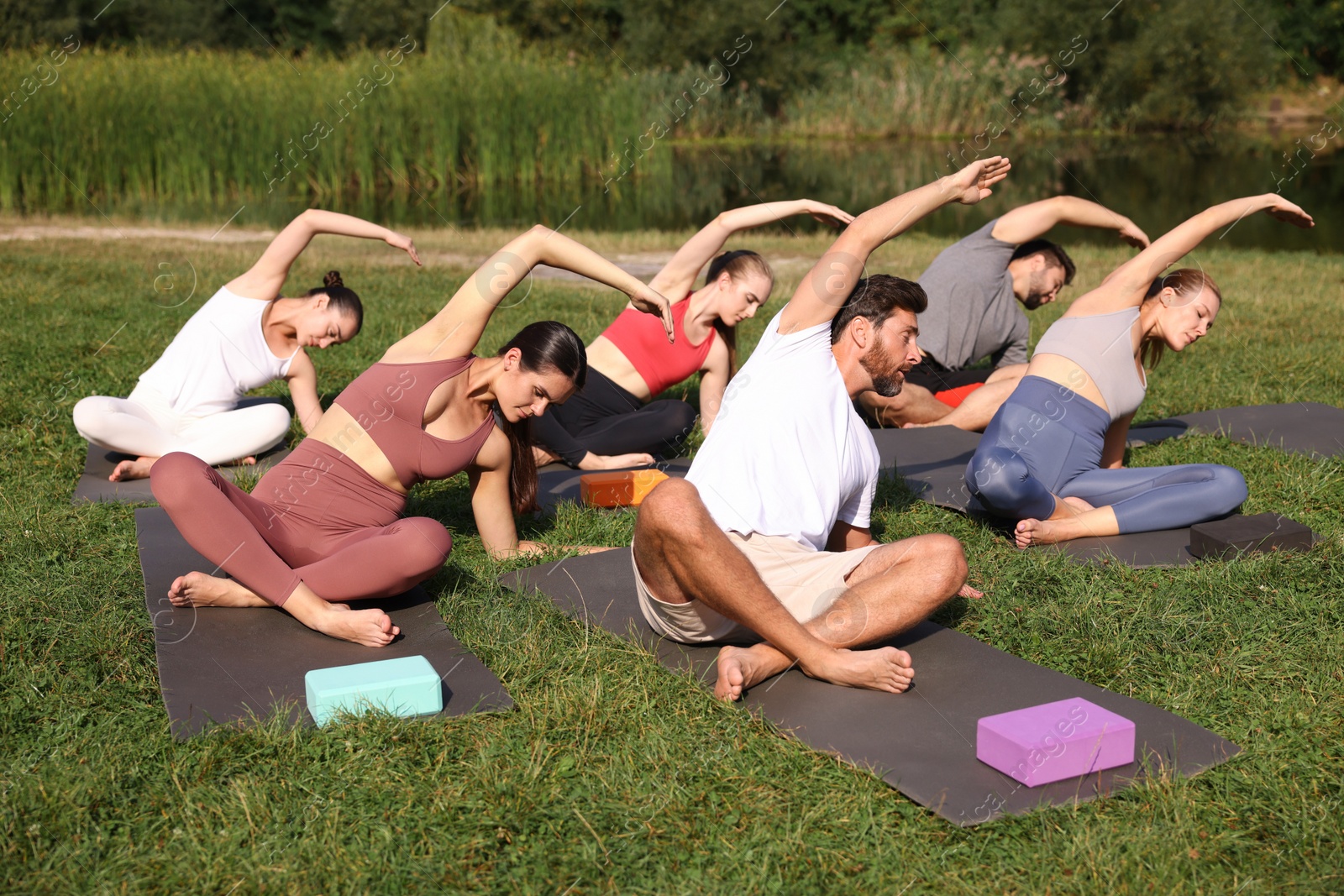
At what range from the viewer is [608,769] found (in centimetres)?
287

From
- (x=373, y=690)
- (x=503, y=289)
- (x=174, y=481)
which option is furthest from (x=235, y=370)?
(x=373, y=690)

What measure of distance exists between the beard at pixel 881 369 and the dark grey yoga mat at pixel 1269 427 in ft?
9.44

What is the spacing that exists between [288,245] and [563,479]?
1731 millimetres

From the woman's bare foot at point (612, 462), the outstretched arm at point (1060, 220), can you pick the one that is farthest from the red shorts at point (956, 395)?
the woman's bare foot at point (612, 462)

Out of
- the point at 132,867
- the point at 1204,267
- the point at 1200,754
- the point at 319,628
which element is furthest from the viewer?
the point at 1204,267

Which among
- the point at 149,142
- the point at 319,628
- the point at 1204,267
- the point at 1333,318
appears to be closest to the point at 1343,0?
the point at 1204,267

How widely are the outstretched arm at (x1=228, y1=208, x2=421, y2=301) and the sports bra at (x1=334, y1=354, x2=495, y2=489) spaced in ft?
4.83

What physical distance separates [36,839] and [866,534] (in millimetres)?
2467

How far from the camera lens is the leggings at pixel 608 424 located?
5.84 meters

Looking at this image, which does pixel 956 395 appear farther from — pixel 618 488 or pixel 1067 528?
pixel 618 488

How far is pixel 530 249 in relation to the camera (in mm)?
3840

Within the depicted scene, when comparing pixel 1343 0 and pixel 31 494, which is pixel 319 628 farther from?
pixel 1343 0

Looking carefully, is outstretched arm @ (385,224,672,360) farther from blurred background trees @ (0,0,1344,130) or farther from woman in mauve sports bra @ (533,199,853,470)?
blurred background trees @ (0,0,1344,130)

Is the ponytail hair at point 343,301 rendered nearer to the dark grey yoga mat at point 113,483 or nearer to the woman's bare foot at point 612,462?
the dark grey yoga mat at point 113,483
